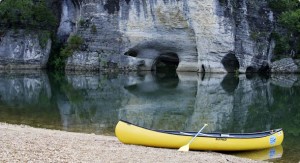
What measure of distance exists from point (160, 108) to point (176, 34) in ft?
92.6

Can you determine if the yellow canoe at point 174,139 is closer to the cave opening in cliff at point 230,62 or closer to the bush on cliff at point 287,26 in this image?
the cave opening in cliff at point 230,62

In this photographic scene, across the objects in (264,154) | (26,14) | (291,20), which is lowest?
(264,154)

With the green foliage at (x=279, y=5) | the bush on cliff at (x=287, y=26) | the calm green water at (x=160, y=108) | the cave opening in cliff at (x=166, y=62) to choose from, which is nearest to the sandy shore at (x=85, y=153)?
the calm green water at (x=160, y=108)

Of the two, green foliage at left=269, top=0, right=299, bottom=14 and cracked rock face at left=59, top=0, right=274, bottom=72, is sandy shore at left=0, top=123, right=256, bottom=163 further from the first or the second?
green foliage at left=269, top=0, right=299, bottom=14

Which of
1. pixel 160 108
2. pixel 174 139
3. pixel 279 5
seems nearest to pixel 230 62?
pixel 279 5

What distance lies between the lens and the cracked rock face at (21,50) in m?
54.1

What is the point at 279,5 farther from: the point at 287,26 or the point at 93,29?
the point at 93,29

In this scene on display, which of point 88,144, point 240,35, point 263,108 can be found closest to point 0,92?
point 263,108

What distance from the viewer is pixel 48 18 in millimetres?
56312

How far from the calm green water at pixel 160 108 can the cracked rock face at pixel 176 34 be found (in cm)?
1432

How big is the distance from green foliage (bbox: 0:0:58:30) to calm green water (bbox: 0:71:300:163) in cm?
2002

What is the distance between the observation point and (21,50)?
5419 cm

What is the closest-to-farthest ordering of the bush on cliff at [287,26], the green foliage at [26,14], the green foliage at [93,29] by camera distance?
the bush on cliff at [287,26]
the green foliage at [93,29]
the green foliage at [26,14]

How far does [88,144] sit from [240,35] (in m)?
40.1
